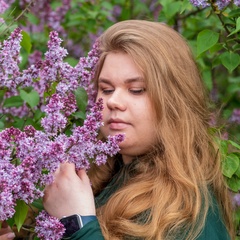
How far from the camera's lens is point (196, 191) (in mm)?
2359

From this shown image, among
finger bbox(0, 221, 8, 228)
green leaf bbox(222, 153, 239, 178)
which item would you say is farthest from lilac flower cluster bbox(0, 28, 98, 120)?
green leaf bbox(222, 153, 239, 178)

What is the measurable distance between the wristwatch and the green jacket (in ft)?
0.05

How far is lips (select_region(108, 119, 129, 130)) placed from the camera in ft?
7.71

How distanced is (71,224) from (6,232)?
31cm

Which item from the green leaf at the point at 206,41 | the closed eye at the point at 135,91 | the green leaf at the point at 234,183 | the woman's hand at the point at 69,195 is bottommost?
the woman's hand at the point at 69,195

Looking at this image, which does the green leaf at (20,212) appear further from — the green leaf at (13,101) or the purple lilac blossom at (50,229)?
the green leaf at (13,101)

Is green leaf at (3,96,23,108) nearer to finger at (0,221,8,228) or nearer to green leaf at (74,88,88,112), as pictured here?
green leaf at (74,88,88,112)

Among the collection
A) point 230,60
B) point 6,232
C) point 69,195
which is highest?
point 230,60

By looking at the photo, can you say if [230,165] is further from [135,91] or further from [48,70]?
[48,70]

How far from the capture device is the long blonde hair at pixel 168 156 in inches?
90.2

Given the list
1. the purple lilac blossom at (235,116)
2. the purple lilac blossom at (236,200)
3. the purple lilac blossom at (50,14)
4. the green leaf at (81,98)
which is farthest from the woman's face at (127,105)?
the purple lilac blossom at (50,14)

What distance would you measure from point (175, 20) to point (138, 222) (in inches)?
80.5

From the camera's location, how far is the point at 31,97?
2.70 m

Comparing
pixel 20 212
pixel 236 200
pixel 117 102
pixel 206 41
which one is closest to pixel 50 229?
pixel 20 212
